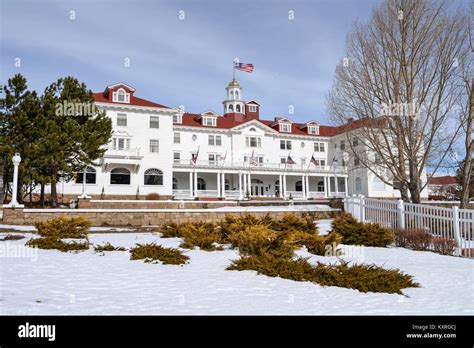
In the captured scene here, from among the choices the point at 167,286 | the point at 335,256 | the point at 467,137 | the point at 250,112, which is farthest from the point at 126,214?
the point at 250,112

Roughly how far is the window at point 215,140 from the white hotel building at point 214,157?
0.12m

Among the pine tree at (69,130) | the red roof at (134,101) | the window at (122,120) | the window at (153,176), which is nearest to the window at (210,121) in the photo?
the red roof at (134,101)

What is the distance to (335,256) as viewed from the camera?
932cm

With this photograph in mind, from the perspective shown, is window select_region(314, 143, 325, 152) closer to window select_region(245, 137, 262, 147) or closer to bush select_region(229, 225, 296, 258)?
window select_region(245, 137, 262, 147)

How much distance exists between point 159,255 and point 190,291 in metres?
2.83

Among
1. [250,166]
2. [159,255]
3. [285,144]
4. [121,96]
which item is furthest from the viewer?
[285,144]

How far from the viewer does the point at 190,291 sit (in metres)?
5.52

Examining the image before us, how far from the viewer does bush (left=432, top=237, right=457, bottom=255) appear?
33.7 ft

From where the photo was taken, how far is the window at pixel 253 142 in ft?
152

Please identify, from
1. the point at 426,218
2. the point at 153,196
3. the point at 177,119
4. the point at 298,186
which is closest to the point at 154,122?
the point at 177,119

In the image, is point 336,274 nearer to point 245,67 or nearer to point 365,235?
point 365,235

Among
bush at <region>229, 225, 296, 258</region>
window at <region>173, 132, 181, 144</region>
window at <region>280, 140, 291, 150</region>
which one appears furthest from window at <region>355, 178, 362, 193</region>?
bush at <region>229, 225, 296, 258</region>
